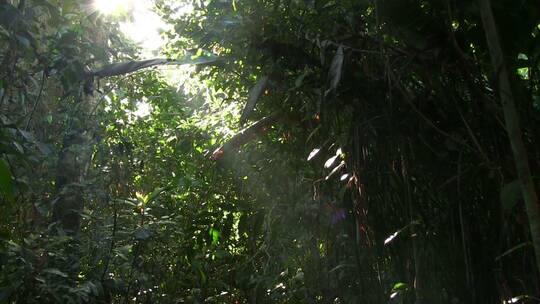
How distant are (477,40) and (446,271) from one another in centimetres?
81

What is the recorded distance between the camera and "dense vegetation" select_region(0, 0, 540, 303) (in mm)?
1492

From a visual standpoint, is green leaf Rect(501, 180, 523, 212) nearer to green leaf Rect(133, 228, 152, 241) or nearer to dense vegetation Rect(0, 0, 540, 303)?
dense vegetation Rect(0, 0, 540, 303)

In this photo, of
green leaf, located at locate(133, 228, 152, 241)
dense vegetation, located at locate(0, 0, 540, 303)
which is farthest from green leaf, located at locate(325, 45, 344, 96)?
green leaf, located at locate(133, 228, 152, 241)

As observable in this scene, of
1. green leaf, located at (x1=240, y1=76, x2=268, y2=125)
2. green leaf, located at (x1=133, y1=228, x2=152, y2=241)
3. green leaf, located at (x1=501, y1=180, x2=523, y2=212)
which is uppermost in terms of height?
green leaf, located at (x1=133, y1=228, x2=152, y2=241)

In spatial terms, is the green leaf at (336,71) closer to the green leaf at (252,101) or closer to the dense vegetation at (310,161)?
the dense vegetation at (310,161)

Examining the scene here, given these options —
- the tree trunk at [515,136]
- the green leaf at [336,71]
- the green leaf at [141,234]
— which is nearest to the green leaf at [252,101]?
the green leaf at [336,71]

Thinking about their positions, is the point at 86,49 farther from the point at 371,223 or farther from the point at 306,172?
the point at 371,223

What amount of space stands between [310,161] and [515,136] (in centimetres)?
135

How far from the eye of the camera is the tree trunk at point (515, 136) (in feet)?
3.52

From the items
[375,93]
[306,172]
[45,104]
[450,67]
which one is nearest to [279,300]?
[306,172]

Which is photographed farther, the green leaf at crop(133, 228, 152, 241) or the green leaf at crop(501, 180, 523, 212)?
the green leaf at crop(133, 228, 152, 241)

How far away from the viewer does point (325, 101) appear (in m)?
1.67

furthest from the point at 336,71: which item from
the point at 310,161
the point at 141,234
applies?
the point at 141,234

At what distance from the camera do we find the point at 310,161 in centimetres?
241
